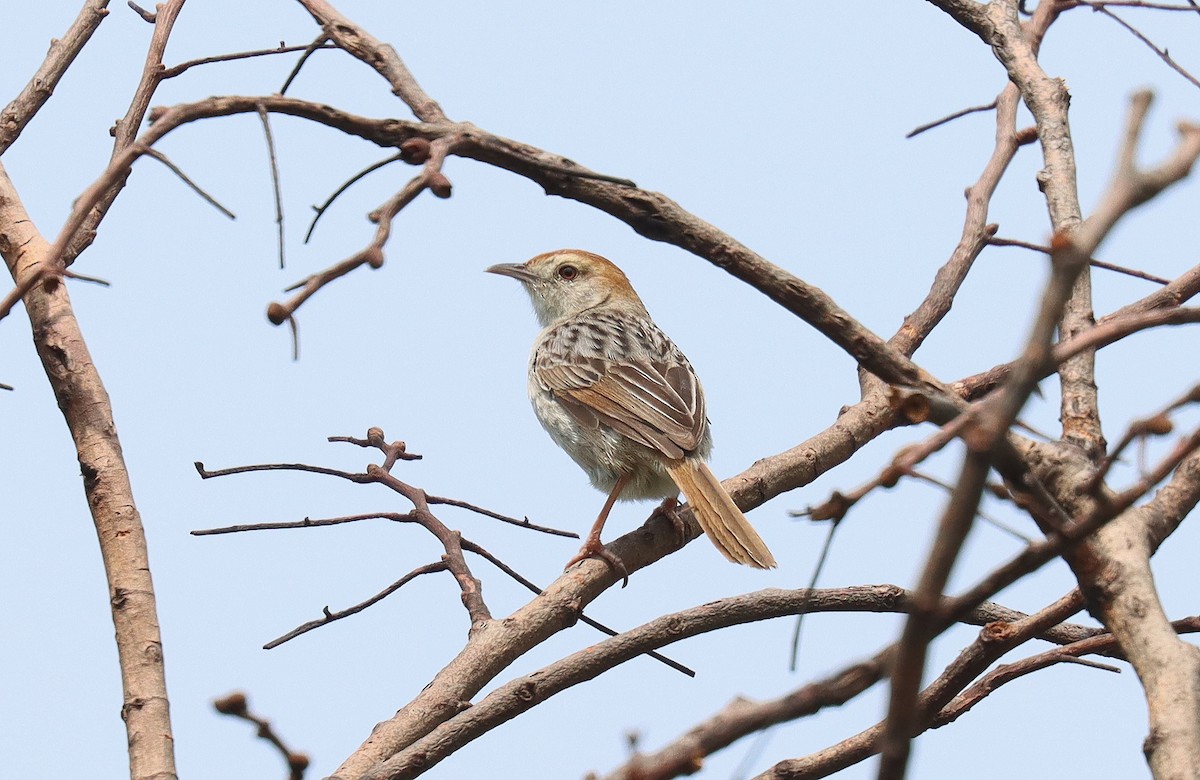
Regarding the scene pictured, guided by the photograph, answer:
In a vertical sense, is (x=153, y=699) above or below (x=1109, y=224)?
above

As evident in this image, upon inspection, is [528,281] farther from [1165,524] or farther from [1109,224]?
[1109,224]

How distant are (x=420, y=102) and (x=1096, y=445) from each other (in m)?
2.36

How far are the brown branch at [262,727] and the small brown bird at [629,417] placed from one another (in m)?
3.77

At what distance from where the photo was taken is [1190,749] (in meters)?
2.46

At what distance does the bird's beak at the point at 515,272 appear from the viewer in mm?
9766

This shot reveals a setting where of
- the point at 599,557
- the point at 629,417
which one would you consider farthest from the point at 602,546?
the point at 629,417

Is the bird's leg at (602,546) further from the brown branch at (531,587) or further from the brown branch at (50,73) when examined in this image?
the brown branch at (50,73)

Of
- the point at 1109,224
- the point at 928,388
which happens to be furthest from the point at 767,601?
the point at 1109,224

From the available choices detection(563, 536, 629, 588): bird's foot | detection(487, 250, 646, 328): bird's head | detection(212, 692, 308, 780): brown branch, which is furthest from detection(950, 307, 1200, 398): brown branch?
detection(487, 250, 646, 328): bird's head

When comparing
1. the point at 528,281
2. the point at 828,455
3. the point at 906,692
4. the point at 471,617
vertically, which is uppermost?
the point at 528,281

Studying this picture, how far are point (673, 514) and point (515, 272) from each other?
3492 millimetres

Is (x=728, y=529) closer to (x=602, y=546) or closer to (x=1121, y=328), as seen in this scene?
A: (x=602, y=546)

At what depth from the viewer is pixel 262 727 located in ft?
7.30

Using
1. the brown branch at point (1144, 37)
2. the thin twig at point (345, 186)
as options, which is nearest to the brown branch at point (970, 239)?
the brown branch at point (1144, 37)
